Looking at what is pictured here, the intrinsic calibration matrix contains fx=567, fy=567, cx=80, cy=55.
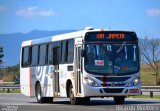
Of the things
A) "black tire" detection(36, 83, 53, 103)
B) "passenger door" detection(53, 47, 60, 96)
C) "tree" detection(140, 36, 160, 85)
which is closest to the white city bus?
"passenger door" detection(53, 47, 60, 96)

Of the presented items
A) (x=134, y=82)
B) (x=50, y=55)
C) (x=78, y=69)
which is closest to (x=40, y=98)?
(x=50, y=55)

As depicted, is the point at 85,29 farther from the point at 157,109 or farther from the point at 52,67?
the point at 157,109

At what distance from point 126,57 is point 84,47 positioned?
6.26 ft

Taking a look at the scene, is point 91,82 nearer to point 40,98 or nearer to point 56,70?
point 56,70

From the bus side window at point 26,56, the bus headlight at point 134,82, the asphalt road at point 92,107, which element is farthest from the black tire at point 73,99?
Answer: the bus side window at point 26,56

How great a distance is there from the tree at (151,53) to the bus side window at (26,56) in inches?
1377

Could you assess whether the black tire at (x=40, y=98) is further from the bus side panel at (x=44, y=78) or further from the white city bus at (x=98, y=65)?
the white city bus at (x=98, y=65)

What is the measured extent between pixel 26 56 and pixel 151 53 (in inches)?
1759

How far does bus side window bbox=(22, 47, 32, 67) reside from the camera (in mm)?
31438

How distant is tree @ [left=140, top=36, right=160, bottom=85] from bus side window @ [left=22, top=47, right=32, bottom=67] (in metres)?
35.0

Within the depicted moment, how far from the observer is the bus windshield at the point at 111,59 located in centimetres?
2450

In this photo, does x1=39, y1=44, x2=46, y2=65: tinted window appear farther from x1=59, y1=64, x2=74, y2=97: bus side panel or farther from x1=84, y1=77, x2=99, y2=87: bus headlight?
x1=84, y1=77, x2=99, y2=87: bus headlight

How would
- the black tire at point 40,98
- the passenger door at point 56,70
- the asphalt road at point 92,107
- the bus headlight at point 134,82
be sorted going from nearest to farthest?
the asphalt road at point 92,107
the bus headlight at point 134,82
the passenger door at point 56,70
the black tire at point 40,98

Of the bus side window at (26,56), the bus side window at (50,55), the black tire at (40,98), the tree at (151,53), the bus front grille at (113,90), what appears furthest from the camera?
the tree at (151,53)
